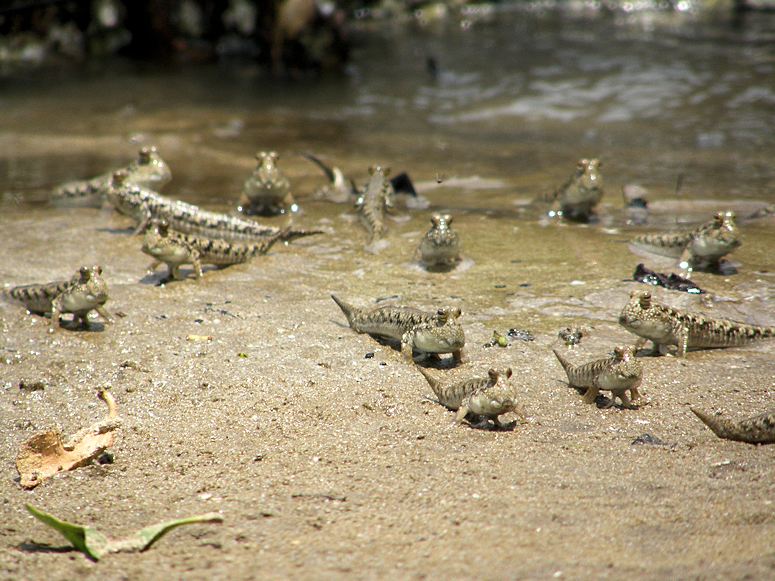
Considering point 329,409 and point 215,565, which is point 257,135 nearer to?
point 329,409

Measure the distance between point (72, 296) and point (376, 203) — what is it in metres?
2.98

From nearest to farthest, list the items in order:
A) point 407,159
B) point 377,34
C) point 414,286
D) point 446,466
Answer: point 446,466
point 414,286
point 407,159
point 377,34

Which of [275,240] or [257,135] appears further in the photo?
[257,135]

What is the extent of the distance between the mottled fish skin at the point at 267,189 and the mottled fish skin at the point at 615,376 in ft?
13.2

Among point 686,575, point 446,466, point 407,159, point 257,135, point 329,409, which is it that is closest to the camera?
point 686,575

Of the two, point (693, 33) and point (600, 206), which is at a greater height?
point (693, 33)

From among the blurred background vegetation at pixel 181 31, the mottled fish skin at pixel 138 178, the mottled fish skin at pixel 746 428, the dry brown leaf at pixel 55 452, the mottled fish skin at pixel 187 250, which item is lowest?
the dry brown leaf at pixel 55 452

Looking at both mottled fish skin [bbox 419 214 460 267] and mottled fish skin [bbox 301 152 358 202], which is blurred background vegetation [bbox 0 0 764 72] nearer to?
mottled fish skin [bbox 301 152 358 202]

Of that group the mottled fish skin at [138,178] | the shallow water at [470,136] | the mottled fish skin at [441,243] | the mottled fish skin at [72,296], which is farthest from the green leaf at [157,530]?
the mottled fish skin at [138,178]

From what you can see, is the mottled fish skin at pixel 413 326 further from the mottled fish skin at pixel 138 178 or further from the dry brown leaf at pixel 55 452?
the mottled fish skin at pixel 138 178

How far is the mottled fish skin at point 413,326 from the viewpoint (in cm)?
473

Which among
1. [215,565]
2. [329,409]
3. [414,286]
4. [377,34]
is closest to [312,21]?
[377,34]

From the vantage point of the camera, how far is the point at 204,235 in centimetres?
716

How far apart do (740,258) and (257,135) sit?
22.7 feet
